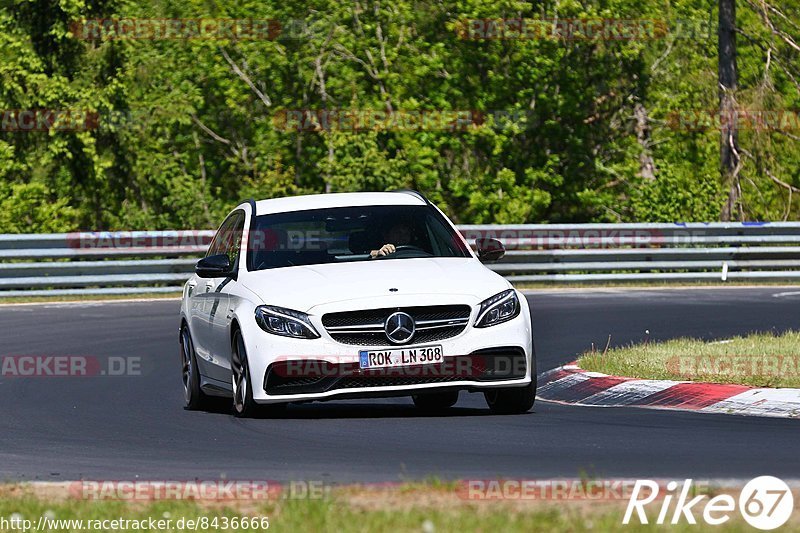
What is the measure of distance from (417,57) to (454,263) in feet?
101

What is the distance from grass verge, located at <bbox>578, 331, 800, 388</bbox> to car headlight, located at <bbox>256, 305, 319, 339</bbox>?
3.33 m

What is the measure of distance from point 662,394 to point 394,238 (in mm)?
2265

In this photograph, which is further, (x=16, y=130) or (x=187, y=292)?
(x=16, y=130)

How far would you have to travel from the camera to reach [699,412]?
11969 mm

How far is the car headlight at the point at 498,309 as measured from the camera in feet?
37.9

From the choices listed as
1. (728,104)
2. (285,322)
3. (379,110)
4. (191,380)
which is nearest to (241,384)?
(285,322)

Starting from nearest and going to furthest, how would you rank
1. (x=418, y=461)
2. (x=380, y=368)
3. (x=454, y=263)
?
1. (x=418, y=461)
2. (x=380, y=368)
3. (x=454, y=263)

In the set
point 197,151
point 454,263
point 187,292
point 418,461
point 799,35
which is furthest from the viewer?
point 799,35

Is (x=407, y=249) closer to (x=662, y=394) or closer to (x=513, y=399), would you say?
(x=513, y=399)

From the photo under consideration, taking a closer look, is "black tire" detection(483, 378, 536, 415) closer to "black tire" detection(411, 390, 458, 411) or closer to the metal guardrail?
"black tire" detection(411, 390, 458, 411)

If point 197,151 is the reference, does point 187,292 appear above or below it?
above

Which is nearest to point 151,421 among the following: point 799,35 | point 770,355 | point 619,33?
point 770,355

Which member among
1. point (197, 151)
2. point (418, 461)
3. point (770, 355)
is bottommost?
point (197, 151)

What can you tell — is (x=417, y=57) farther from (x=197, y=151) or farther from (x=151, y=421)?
(x=151, y=421)
